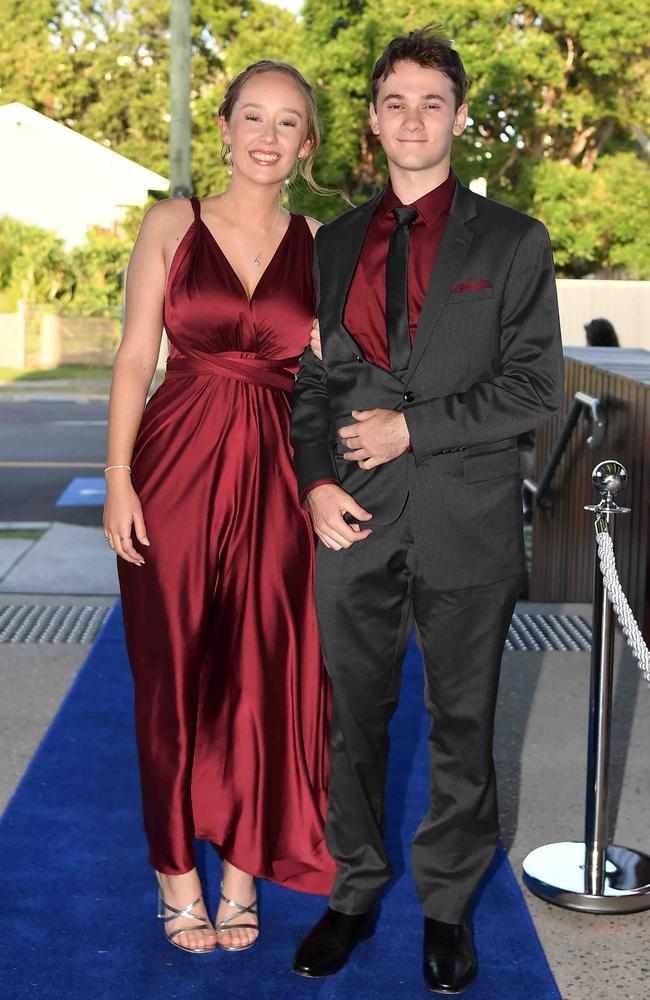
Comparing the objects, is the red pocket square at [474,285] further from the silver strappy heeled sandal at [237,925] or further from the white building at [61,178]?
the white building at [61,178]

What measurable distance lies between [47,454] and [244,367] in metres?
11.0

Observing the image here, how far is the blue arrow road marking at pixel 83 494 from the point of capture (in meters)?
10.7

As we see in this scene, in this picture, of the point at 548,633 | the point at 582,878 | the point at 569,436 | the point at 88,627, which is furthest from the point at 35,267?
the point at 582,878

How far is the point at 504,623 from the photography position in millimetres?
3127

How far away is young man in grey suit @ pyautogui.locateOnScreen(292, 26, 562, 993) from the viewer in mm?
2918

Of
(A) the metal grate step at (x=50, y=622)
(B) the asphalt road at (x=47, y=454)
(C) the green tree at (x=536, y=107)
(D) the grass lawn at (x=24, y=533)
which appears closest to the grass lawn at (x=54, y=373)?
(B) the asphalt road at (x=47, y=454)

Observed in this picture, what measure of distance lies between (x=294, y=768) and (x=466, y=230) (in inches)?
57.5

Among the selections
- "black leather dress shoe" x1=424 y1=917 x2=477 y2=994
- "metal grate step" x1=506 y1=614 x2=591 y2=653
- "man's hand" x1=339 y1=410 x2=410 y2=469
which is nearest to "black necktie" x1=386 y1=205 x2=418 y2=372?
"man's hand" x1=339 y1=410 x2=410 y2=469

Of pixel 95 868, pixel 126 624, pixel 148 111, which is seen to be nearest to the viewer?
pixel 126 624

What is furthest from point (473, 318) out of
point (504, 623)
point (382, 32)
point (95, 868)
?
point (382, 32)

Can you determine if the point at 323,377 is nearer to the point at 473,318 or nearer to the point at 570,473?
the point at 473,318

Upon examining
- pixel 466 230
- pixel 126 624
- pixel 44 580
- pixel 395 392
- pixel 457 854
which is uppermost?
pixel 466 230

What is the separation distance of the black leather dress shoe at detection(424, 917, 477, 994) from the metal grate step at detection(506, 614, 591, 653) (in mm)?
2973

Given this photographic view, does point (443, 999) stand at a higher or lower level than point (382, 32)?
lower
